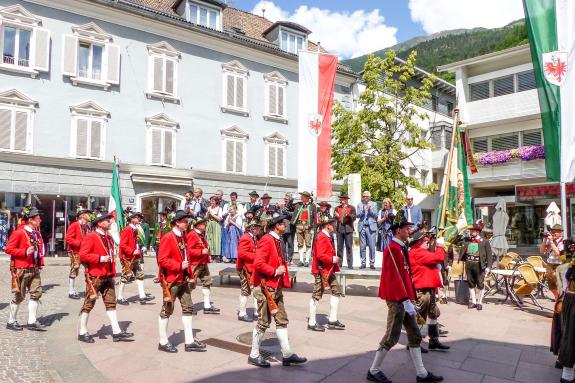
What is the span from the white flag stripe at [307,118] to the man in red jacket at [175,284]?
504 cm

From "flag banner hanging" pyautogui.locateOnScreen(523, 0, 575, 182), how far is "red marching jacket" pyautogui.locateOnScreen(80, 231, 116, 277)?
8.91 meters

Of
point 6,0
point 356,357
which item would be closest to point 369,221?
point 356,357

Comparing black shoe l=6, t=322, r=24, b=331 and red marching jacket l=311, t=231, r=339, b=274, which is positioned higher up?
red marching jacket l=311, t=231, r=339, b=274

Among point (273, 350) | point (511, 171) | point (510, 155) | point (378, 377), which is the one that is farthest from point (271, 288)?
point (511, 171)

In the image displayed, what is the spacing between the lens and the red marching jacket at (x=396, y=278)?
6.25 m

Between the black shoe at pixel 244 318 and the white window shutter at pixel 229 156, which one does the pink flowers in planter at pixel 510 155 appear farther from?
the black shoe at pixel 244 318

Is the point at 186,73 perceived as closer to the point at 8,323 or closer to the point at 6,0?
the point at 6,0

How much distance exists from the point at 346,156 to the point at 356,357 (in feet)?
64.4

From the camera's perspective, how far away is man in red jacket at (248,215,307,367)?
680 cm

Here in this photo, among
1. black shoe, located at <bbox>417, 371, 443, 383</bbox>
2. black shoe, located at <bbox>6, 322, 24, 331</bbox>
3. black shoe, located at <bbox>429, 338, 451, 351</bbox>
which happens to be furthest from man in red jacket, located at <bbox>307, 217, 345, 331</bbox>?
black shoe, located at <bbox>6, 322, 24, 331</bbox>

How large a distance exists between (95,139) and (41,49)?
177 inches

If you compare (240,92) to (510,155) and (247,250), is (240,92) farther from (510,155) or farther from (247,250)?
(247,250)

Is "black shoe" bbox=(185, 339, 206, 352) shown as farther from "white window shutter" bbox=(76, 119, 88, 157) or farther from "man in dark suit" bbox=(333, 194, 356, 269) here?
"white window shutter" bbox=(76, 119, 88, 157)

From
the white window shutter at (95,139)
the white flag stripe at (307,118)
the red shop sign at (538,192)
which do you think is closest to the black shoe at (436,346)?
the white flag stripe at (307,118)
